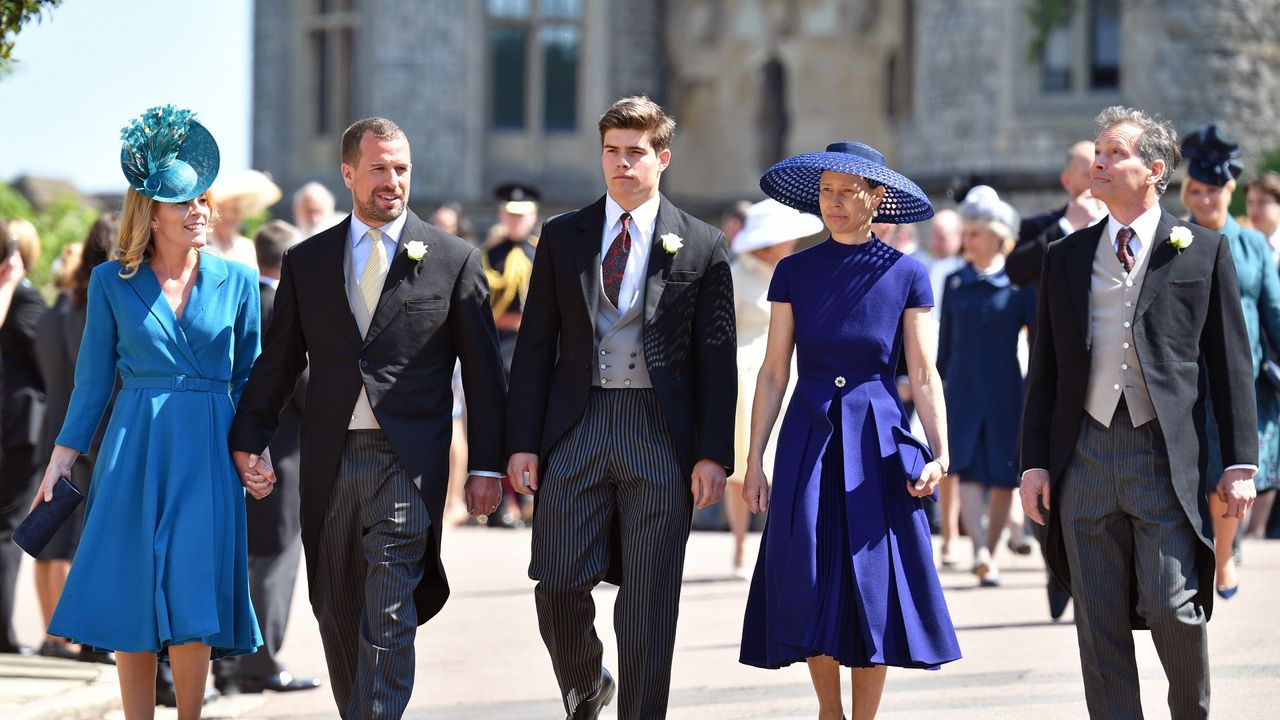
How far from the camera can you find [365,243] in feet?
20.2

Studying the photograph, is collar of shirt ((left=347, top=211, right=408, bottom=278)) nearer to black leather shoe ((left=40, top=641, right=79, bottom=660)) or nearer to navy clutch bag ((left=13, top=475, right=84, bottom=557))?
navy clutch bag ((left=13, top=475, right=84, bottom=557))

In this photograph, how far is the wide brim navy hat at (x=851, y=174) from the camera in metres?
6.02

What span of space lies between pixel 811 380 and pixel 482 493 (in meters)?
1.06

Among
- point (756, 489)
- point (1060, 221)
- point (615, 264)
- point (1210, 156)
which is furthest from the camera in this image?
point (1060, 221)

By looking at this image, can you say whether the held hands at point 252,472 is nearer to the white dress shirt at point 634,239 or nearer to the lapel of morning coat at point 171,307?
the lapel of morning coat at point 171,307

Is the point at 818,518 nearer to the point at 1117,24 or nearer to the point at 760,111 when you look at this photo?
the point at 1117,24

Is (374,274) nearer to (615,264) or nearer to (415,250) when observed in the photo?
(415,250)

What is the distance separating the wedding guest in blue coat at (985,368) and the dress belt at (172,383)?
196 inches

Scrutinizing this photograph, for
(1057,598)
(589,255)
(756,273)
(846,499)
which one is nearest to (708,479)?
(846,499)

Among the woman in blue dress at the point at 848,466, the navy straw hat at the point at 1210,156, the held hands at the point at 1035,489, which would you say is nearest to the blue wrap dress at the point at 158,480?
the woman in blue dress at the point at 848,466

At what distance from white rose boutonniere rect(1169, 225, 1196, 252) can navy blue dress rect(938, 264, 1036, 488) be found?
172 inches

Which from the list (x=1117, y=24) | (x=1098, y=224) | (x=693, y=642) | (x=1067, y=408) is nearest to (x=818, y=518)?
(x=1067, y=408)

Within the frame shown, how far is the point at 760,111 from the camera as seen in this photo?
76.8 ft

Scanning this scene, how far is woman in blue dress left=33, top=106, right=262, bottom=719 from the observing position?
598cm
